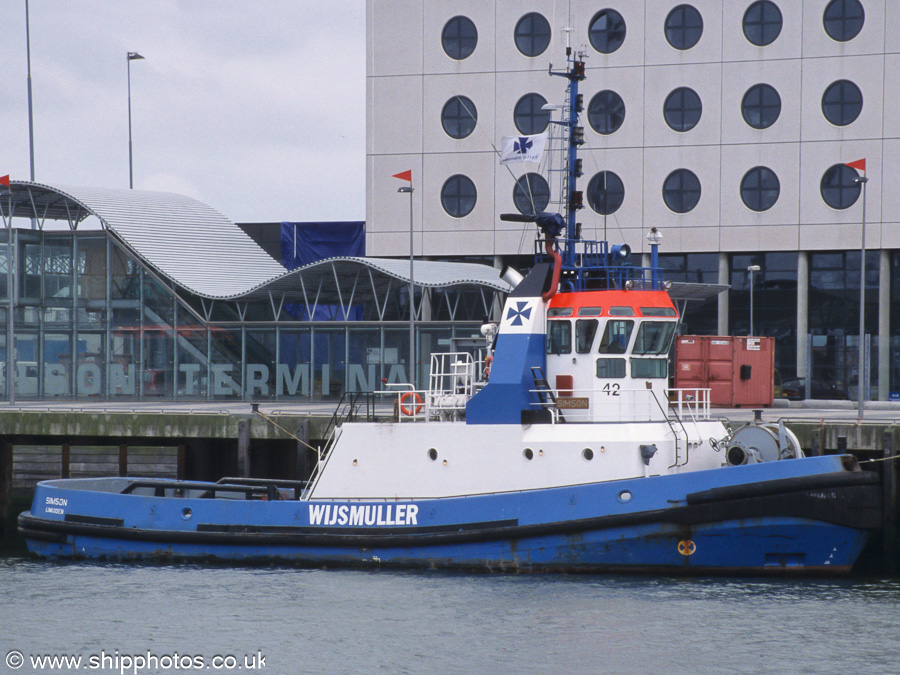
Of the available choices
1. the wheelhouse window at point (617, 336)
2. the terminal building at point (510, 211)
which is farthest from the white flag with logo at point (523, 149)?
the terminal building at point (510, 211)

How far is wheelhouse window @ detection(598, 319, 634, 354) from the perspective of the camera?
711 inches

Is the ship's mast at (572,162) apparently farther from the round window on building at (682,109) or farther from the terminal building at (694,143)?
the round window on building at (682,109)

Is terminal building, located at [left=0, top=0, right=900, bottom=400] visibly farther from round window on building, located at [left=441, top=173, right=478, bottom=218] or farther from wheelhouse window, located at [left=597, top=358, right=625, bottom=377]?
wheelhouse window, located at [left=597, top=358, right=625, bottom=377]

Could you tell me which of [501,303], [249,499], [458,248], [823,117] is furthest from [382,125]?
[249,499]

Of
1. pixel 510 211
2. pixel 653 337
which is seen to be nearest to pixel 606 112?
pixel 510 211

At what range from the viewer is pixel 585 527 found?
1739 cm

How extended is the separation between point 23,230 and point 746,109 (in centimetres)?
2393

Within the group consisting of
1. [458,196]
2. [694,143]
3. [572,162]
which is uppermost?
[694,143]

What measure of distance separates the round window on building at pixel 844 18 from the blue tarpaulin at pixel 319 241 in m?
21.3

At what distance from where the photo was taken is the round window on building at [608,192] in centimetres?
3953

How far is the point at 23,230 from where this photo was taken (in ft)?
121

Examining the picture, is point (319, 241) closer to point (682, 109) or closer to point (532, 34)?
point (532, 34)

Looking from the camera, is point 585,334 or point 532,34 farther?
point 532,34

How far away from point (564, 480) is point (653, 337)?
2669 millimetres
